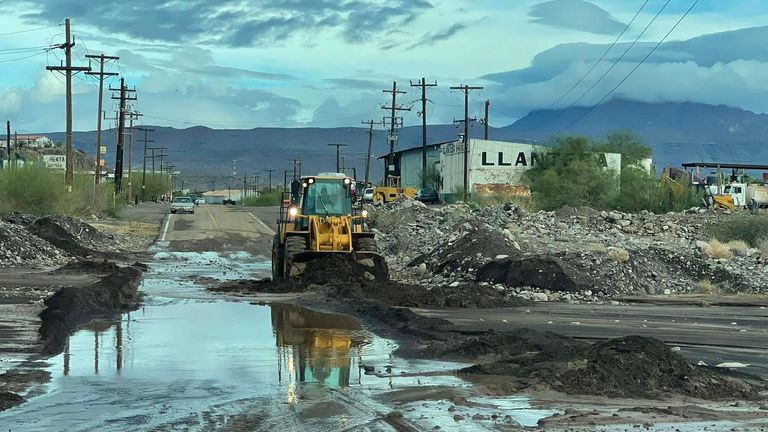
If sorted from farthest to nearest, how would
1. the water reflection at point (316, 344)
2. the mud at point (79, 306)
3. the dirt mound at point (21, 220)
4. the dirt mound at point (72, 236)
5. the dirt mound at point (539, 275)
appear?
the dirt mound at point (21, 220) < the dirt mound at point (72, 236) < the dirt mound at point (539, 275) < the mud at point (79, 306) < the water reflection at point (316, 344)

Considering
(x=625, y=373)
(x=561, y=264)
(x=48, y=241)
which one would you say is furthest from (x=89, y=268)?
(x=625, y=373)

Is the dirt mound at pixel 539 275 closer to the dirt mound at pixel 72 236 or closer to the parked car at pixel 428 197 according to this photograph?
the dirt mound at pixel 72 236

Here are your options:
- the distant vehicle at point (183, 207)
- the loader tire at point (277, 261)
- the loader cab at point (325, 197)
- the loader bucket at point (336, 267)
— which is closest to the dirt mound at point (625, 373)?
the loader bucket at point (336, 267)

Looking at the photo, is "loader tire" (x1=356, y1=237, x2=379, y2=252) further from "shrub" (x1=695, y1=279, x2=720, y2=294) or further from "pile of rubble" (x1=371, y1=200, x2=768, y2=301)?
"shrub" (x1=695, y1=279, x2=720, y2=294)

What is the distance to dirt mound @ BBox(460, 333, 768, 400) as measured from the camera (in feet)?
40.0

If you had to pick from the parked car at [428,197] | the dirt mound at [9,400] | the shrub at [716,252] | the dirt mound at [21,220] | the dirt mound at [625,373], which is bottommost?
the dirt mound at [9,400]

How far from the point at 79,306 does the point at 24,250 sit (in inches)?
632

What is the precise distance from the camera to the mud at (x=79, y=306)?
54.9 feet

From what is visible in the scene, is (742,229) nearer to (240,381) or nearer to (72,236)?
(72,236)

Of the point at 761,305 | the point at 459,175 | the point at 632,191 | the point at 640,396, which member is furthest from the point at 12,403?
the point at 459,175

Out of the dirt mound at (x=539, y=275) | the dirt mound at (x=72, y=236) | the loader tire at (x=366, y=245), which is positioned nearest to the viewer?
the dirt mound at (x=539, y=275)

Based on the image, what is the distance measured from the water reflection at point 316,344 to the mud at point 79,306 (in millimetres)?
3338

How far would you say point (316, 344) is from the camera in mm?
16734

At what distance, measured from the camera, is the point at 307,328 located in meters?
19.0
